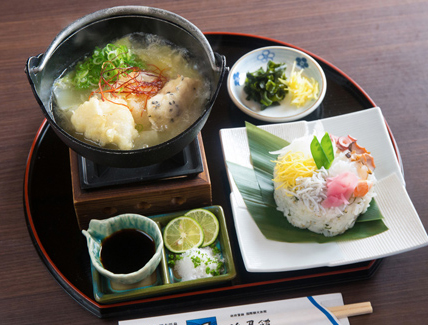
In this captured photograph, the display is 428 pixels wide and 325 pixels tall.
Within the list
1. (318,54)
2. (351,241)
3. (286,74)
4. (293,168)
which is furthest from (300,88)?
(351,241)

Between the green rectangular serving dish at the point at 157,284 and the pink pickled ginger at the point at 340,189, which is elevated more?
the pink pickled ginger at the point at 340,189

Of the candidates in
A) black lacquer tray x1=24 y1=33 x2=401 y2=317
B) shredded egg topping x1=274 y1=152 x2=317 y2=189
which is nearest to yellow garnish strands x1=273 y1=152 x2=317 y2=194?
shredded egg topping x1=274 y1=152 x2=317 y2=189

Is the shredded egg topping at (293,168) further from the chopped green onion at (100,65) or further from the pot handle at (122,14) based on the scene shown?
the chopped green onion at (100,65)

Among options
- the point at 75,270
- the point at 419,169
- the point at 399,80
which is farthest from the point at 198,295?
the point at 399,80

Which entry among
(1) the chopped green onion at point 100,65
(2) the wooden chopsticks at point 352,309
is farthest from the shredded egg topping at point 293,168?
(1) the chopped green onion at point 100,65

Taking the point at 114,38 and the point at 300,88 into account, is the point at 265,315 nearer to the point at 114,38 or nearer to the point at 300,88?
the point at 300,88

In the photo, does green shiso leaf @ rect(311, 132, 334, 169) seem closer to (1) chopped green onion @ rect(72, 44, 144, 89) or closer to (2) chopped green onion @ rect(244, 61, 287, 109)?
(2) chopped green onion @ rect(244, 61, 287, 109)
